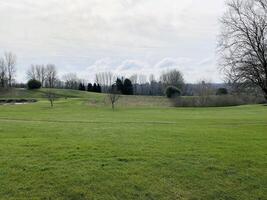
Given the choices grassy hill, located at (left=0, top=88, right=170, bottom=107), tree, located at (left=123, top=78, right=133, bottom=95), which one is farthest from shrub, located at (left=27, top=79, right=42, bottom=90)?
tree, located at (left=123, top=78, right=133, bottom=95)

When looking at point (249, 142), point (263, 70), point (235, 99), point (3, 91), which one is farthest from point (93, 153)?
point (3, 91)

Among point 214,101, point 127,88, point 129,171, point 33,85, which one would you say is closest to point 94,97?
point 127,88

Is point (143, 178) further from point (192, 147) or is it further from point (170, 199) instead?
point (192, 147)

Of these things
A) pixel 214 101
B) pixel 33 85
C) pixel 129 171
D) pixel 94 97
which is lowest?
pixel 214 101

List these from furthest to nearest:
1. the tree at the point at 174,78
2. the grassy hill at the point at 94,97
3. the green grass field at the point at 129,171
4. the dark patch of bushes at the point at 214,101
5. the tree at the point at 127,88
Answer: the tree at the point at 174,78 → the tree at the point at 127,88 → the grassy hill at the point at 94,97 → the dark patch of bushes at the point at 214,101 → the green grass field at the point at 129,171

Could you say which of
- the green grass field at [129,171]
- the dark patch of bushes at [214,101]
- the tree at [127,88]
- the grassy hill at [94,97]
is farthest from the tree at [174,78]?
the green grass field at [129,171]

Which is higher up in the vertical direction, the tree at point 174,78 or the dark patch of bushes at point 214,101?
the tree at point 174,78

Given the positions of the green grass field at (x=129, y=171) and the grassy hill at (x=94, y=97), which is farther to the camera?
the grassy hill at (x=94, y=97)

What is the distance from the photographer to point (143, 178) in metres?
7.30

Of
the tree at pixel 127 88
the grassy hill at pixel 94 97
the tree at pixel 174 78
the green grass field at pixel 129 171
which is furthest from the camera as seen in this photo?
the tree at pixel 174 78

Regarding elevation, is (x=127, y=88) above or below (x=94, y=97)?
above

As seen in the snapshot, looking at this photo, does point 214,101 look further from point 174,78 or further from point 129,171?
point 129,171

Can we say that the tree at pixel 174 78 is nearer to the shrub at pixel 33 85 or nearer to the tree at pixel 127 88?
the tree at pixel 127 88

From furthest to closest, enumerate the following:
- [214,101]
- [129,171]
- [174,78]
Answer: [174,78] → [214,101] → [129,171]
